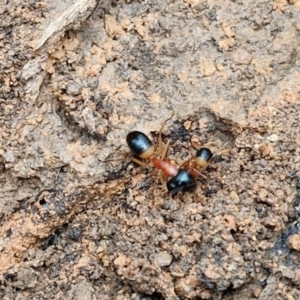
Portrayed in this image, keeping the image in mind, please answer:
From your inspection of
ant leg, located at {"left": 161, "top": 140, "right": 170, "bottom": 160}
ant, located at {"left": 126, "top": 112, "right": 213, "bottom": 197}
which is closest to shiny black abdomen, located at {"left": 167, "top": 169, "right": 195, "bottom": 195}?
ant, located at {"left": 126, "top": 112, "right": 213, "bottom": 197}

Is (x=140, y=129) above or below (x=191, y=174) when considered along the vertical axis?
above

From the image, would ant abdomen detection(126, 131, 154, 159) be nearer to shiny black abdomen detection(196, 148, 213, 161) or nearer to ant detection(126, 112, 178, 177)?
ant detection(126, 112, 178, 177)

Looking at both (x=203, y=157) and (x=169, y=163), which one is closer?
(x=203, y=157)

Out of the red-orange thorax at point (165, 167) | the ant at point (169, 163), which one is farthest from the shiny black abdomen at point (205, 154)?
the red-orange thorax at point (165, 167)

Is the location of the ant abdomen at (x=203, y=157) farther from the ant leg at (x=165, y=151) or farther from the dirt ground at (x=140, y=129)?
the ant leg at (x=165, y=151)

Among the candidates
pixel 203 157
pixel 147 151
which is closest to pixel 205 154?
pixel 203 157

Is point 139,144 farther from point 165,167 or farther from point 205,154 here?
point 205,154

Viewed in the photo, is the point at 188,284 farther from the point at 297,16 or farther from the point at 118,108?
the point at 297,16
